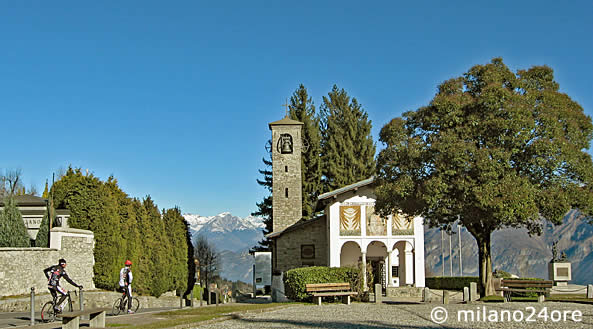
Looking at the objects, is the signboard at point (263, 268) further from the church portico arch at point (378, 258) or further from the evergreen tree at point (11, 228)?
the evergreen tree at point (11, 228)

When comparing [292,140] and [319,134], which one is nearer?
[292,140]

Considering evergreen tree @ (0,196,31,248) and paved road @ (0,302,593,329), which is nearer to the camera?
paved road @ (0,302,593,329)

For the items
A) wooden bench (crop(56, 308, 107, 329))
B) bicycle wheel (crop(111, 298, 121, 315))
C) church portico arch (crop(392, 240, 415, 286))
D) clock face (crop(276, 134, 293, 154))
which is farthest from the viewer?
clock face (crop(276, 134, 293, 154))

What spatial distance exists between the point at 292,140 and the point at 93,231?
2204 cm

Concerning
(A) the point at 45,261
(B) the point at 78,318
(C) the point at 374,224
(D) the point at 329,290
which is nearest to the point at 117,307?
(A) the point at 45,261

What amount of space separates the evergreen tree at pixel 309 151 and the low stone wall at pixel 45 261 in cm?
2653

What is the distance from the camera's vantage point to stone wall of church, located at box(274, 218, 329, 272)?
125ft

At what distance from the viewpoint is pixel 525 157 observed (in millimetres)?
21156

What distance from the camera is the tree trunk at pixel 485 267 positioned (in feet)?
74.0

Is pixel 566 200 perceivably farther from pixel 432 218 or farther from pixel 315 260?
pixel 315 260

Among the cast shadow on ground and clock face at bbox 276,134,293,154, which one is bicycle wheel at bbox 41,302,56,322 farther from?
clock face at bbox 276,134,293,154

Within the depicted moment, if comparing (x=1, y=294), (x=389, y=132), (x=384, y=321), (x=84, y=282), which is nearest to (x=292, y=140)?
(x=389, y=132)

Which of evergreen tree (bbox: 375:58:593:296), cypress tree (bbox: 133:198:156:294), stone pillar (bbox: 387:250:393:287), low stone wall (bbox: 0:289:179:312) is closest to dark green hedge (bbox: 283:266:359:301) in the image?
A: evergreen tree (bbox: 375:58:593:296)

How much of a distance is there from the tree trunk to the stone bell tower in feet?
68.3
